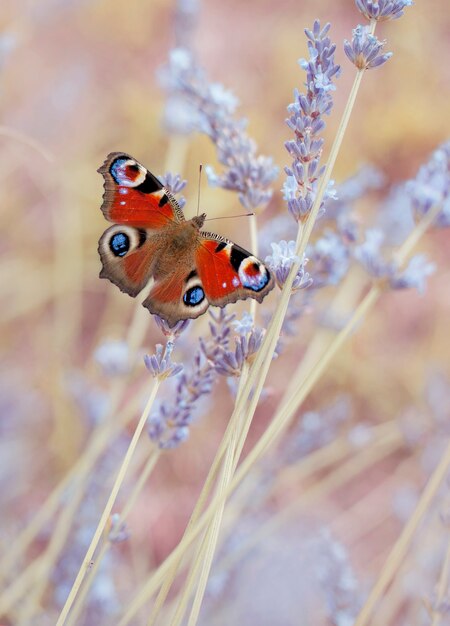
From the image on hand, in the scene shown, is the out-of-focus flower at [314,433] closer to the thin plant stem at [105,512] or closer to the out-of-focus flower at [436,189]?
the out-of-focus flower at [436,189]

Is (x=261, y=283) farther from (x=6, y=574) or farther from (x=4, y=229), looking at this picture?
(x=4, y=229)

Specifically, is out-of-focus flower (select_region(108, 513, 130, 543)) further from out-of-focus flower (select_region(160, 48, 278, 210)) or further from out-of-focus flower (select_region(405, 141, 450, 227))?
out-of-focus flower (select_region(405, 141, 450, 227))

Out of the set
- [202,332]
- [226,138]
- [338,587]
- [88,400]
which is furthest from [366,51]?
[88,400]

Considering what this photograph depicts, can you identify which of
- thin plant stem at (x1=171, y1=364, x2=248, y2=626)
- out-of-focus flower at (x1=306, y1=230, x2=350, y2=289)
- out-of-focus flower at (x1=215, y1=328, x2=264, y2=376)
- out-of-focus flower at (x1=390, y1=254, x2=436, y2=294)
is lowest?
thin plant stem at (x1=171, y1=364, x2=248, y2=626)

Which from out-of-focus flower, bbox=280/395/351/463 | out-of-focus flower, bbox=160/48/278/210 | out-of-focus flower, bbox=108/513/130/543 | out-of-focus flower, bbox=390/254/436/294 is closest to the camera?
out-of-focus flower, bbox=108/513/130/543

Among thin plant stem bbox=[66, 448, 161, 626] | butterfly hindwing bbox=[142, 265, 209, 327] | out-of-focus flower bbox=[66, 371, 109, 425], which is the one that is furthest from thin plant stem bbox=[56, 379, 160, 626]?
out-of-focus flower bbox=[66, 371, 109, 425]

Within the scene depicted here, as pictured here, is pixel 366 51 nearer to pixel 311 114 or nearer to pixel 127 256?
pixel 311 114
